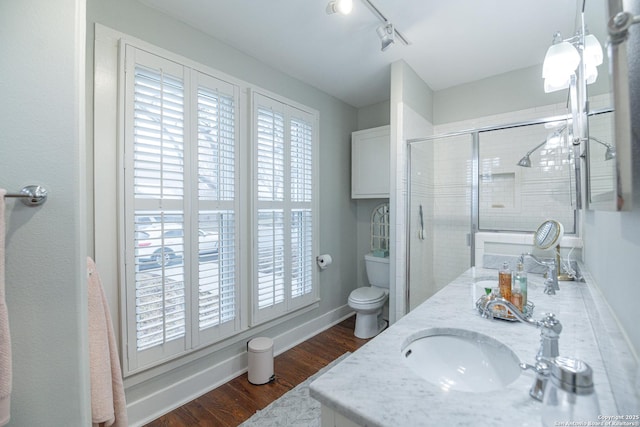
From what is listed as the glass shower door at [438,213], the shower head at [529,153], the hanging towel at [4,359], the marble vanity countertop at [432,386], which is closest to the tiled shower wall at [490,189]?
the glass shower door at [438,213]

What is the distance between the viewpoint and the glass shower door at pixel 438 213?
8.11 feet

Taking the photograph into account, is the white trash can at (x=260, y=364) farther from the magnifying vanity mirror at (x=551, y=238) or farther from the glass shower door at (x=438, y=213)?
the magnifying vanity mirror at (x=551, y=238)

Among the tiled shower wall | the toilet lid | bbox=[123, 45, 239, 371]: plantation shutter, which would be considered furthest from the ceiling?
the toilet lid

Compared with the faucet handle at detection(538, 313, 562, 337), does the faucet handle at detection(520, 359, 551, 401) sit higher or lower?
lower

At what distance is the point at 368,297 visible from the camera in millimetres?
2666

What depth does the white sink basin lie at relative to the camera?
87 centimetres

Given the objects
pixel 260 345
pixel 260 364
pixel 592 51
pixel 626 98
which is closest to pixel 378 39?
pixel 592 51

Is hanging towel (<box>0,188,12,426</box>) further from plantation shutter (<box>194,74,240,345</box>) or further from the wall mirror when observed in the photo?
the wall mirror

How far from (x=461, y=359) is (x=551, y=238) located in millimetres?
1170

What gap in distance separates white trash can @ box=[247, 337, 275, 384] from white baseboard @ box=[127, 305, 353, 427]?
17 cm

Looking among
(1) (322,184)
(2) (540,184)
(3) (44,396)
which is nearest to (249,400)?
(3) (44,396)

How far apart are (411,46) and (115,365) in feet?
8.93

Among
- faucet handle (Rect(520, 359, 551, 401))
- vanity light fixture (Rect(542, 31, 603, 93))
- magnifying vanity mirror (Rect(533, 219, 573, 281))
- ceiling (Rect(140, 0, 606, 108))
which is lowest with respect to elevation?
faucet handle (Rect(520, 359, 551, 401))

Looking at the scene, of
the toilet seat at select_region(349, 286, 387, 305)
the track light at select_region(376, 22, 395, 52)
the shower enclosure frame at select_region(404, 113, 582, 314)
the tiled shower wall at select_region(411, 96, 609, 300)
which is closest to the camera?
the track light at select_region(376, 22, 395, 52)
